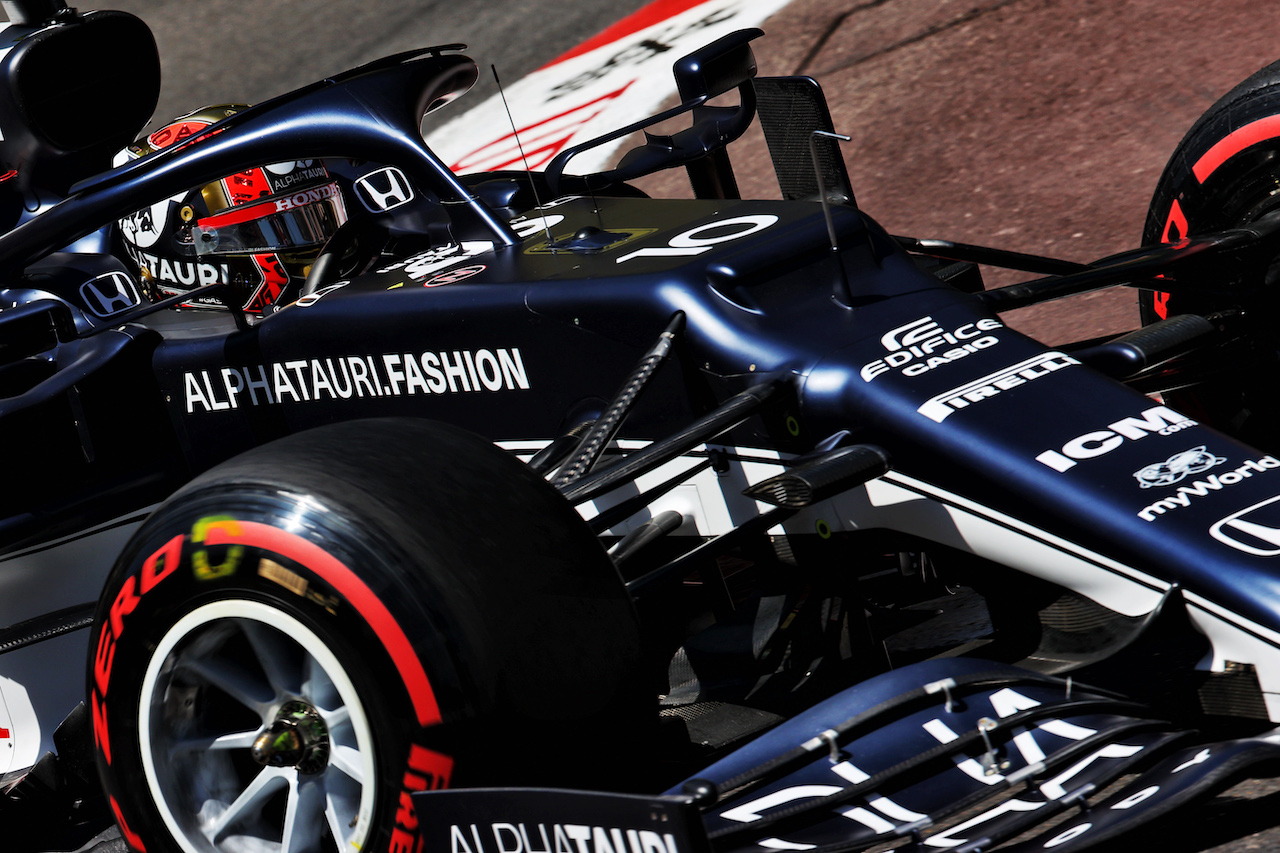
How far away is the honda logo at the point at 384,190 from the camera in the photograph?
393cm

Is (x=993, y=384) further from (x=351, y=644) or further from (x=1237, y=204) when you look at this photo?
(x=1237, y=204)

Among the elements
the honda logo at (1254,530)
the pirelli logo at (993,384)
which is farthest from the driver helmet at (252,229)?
the honda logo at (1254,530)

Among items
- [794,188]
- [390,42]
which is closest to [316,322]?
[794,188]

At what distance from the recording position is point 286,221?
407 cm

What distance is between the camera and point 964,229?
6.91m

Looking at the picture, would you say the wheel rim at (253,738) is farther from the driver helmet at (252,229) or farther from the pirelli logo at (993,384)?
the driver helmet at (252,229)

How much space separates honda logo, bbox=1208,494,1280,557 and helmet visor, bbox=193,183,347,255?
101 inches

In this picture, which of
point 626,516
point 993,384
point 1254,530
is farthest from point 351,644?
point 1254,530

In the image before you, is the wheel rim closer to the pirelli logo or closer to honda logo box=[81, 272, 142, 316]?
the pirelli logo

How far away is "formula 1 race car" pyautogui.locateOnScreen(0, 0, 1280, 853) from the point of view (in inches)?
90.4

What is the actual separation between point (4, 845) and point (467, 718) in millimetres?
2175

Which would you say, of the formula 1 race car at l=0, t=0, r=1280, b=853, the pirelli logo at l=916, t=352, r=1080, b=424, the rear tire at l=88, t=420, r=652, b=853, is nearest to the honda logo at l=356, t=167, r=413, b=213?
the formula 1 race car at l=0, t=0, r=1280, b=853

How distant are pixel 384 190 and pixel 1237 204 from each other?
88.9 inches

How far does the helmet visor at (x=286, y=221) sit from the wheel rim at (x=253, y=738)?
5.56 feet
